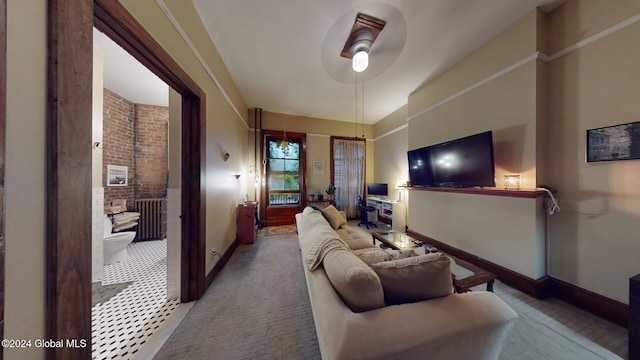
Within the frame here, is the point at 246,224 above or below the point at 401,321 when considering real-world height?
below

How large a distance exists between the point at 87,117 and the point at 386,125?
5125 mm

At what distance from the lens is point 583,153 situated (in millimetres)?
1762

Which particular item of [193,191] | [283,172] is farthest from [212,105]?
[283,172]

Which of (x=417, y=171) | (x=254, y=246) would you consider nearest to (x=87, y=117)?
(x=254, y=246)

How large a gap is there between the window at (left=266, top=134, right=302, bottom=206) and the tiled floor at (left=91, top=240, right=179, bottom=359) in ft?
8.80

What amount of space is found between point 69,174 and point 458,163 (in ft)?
11.6

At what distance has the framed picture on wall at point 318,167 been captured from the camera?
16.6ft

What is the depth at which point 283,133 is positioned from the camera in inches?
187

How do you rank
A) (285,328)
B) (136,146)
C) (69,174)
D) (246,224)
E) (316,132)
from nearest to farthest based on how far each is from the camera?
(69,174), (285,328), (246,224), (136,146), (316,132)

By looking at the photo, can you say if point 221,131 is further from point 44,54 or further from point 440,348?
point 440,348

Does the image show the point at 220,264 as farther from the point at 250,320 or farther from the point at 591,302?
the point at 591,302

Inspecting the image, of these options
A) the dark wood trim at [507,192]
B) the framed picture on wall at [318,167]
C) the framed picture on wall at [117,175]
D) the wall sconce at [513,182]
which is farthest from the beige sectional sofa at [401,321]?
the framed picture on wall at [117,175]

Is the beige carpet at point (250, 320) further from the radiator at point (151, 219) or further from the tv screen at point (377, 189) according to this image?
the tv screen at point (377, 189)

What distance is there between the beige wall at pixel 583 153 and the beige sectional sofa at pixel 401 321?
170 cm
